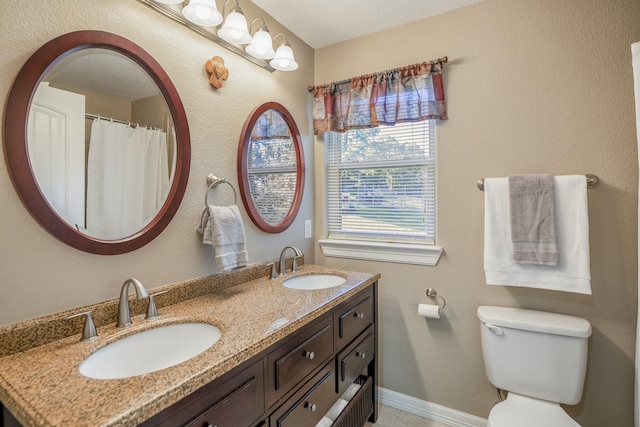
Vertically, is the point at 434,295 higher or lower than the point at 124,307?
lower

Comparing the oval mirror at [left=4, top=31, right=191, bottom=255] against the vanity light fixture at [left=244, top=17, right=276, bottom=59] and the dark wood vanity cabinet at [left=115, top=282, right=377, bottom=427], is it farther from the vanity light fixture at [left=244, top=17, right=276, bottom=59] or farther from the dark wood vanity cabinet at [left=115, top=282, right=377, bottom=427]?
the dark wood vanity cabinet at [left=115, top=282, right=377, bottom=427]

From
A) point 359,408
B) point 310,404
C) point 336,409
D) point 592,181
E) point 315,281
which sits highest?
point 592,181

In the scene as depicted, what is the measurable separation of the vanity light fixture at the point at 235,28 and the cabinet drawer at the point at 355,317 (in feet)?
4.46

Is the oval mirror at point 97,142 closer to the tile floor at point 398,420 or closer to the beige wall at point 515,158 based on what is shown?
the beige wall at point 515,158

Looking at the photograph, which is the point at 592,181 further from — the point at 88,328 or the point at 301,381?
the point at 88,328

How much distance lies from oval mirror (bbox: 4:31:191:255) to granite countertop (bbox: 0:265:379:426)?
322 millimetres

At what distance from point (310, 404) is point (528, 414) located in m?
0.98

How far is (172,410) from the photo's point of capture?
2.36 ft

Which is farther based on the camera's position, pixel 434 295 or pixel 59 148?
pixel 434 295

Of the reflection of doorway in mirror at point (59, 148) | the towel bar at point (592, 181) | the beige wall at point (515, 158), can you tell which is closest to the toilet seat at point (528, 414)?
the beige wall at point (515, 158)

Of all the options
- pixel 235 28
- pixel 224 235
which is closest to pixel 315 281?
pixel 224 235

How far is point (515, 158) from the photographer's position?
5.39 feet

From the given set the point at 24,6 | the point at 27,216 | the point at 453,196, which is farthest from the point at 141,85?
the point at 453,196

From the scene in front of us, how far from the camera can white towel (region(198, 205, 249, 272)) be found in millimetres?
1349
